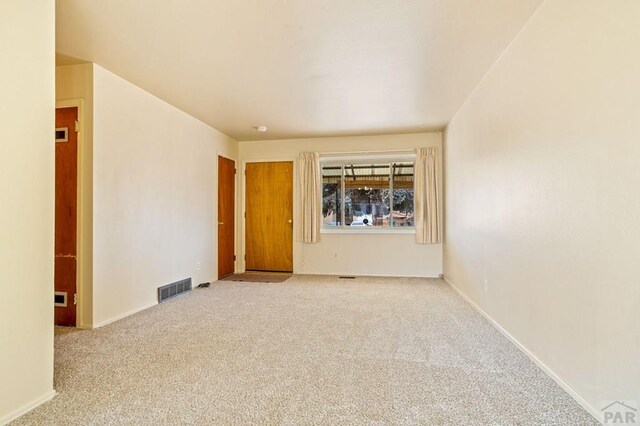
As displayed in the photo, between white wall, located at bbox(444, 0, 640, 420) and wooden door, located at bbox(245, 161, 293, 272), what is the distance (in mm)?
3633

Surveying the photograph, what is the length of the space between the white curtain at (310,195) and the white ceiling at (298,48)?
1634mm

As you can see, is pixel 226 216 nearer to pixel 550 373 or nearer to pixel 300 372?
pixel 300 372

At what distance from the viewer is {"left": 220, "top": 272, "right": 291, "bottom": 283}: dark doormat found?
17.2ft

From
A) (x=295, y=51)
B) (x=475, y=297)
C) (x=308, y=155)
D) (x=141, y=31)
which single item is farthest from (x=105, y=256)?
(x=475, y=297)

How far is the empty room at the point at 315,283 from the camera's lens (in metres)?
1.64

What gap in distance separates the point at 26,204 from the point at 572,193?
9.88 ft

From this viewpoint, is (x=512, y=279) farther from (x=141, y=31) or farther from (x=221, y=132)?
(x=221, y=132)

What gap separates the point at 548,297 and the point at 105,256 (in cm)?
373

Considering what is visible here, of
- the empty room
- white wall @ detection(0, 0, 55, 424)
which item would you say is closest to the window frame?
the empty room

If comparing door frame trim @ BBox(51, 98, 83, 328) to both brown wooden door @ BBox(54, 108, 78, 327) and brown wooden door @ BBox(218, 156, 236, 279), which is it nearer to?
brown wooden door @ BBox(54, 108, 78, 327)

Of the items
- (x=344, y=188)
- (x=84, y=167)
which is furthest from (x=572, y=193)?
(x=344, y=188)

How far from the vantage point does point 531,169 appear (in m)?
2.27

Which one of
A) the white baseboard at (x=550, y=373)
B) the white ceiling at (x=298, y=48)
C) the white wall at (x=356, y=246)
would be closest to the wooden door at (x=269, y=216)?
the white wall at (x=356, y=246)

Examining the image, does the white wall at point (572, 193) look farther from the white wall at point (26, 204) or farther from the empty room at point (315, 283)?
the white wall at point (26, 204)
